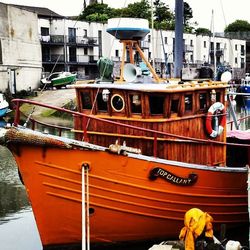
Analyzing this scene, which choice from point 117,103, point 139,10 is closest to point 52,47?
point 139,10

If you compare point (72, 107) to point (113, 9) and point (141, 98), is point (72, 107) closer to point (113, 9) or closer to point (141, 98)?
point (141, 98)

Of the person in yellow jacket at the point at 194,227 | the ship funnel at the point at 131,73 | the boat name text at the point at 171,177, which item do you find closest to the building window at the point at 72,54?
the ship funnel at the point at 131,73

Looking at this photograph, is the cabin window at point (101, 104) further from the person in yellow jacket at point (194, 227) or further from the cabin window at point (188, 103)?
the person in yellow jacket at point (194, 227)

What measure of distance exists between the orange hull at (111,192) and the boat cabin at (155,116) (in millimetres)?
504

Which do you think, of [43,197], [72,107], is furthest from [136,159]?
[72,107]

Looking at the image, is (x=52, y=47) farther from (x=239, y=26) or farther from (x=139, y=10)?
(x=239, y=26)

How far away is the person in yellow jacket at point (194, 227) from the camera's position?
971cm

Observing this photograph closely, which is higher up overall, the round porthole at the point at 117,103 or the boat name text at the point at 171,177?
the round porthole at the point at 117,103

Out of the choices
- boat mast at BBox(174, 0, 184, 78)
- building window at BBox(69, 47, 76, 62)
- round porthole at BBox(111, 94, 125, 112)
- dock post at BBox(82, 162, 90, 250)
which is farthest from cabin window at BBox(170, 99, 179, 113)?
building window at BBox(69, 47, 76, 62)

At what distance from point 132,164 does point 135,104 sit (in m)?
1.40

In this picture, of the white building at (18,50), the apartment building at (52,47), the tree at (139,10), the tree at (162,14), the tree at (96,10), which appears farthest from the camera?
the tree at (162,14)

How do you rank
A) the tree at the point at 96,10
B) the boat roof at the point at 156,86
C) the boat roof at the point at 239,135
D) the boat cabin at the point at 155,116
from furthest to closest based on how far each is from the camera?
the tree at the point at 96,10, the boat roof at the point at 239,135, the boat cabin at the point at 155,116, the boat roof at the point at 156,86

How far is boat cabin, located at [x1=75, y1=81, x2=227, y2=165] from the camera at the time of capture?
11.0 meters

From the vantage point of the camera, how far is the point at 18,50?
4419cm
